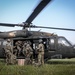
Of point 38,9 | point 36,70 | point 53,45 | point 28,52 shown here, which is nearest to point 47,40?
point 53,45

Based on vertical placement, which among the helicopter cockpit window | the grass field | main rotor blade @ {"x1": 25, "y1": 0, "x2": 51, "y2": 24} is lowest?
the grass field

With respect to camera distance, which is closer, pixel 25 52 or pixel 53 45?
pixel 25 52

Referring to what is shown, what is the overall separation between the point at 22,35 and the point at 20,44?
2.12 ft

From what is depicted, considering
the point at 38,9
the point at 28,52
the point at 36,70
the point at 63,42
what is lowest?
the point at 36,70

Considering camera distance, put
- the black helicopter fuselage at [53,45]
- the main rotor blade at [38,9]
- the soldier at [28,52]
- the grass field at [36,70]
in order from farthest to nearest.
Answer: the black helicopter fuselage at [53,45] → the soldier at [28,52] → the main rotor blade at [38,9] → the grass field at [36,70]

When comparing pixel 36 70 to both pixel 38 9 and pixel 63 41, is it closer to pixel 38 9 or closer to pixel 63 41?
pixel 38 9

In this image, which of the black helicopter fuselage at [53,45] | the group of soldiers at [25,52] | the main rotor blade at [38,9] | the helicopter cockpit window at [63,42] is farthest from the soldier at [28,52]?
the helicopter cockpit window at [63,42]

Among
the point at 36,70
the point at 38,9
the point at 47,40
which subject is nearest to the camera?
the point at 36,70

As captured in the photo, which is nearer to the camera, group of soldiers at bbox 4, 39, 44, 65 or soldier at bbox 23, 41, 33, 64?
group of soldiers at bbox 4, 39, 44, 65

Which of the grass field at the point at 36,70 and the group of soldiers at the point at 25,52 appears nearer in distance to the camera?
the grass field at the point at 36,70

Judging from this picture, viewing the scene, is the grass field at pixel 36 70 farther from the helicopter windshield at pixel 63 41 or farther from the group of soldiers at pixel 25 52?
the helicopter windshield at pixel 63 41

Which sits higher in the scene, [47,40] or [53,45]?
[47,40]

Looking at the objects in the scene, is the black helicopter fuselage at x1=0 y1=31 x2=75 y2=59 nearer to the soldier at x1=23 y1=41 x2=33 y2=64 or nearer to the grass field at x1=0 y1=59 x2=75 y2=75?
the soldier at x1=23 y1=41 x2=33 y2=64

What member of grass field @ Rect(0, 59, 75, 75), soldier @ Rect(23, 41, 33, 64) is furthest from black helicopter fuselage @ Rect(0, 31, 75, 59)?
grass field @ Rect(0, 59, 75, 75)
